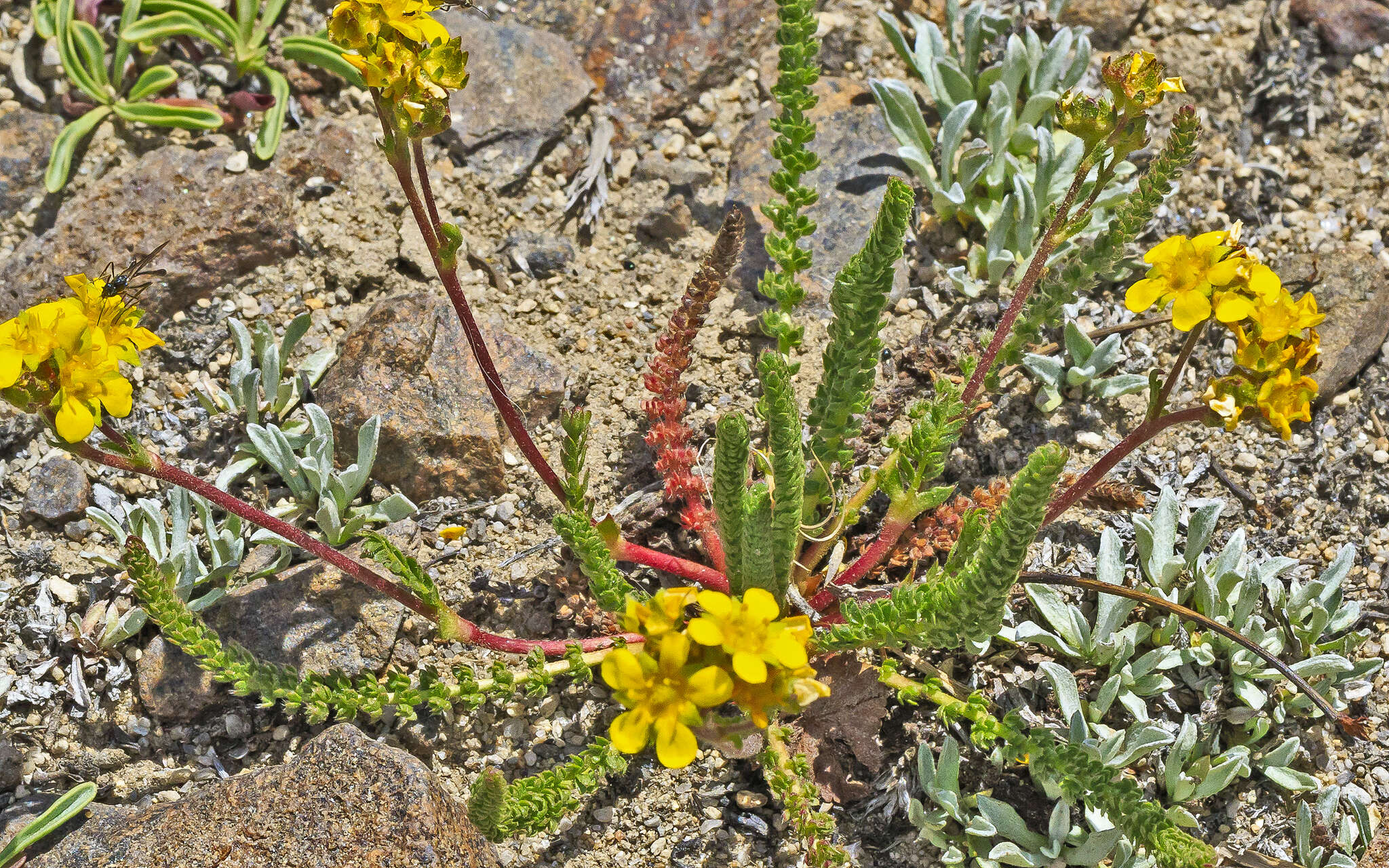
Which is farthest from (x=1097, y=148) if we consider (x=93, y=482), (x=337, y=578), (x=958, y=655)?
(x=93, y=482)

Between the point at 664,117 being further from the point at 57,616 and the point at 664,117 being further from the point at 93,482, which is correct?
the point at 57,616

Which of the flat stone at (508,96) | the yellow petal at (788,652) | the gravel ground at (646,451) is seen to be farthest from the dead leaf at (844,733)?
the flat stone at (508,96)

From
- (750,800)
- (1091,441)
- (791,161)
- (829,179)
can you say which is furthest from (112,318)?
(1091,441)

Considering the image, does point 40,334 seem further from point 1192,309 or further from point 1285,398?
point 1285,398

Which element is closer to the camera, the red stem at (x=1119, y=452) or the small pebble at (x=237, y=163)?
the red stem at (x=1119, y=452)

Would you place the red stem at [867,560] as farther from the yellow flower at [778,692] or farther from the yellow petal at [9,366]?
the yellow petal at [9,366]
